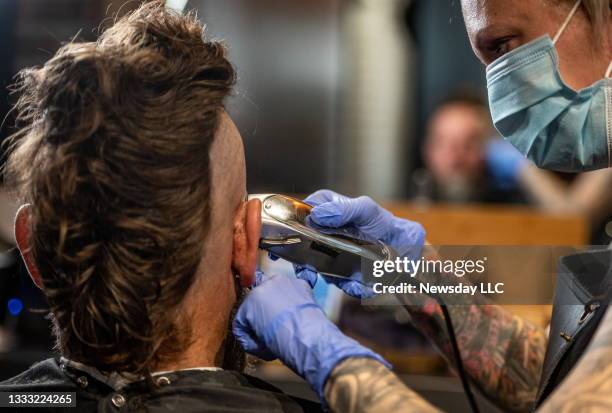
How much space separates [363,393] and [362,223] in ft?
1.40

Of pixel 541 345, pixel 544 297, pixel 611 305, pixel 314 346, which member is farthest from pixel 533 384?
pixel 314 346

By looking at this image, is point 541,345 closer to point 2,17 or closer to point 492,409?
point 492,409

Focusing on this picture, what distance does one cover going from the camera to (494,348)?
5.59 feet

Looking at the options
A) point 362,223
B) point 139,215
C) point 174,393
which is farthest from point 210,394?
point 362,223

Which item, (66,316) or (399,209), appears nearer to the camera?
(66,316)

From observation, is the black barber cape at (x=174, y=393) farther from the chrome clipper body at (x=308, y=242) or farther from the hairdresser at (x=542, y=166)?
the chrome clipper body at (x=308, y=242)

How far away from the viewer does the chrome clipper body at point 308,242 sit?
1354mm

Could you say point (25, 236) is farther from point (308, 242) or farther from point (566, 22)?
point (566, 22)

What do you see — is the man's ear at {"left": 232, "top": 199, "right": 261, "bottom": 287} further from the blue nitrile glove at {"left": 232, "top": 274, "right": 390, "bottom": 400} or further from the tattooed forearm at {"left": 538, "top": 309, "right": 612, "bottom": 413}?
the tattooed forearm at {"left": 538, "top": 309, "right": 612, "bottom": 413}

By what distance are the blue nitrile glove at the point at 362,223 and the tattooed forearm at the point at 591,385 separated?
45 centimetres

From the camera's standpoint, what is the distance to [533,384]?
5.55ft

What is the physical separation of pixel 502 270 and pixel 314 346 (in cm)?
43

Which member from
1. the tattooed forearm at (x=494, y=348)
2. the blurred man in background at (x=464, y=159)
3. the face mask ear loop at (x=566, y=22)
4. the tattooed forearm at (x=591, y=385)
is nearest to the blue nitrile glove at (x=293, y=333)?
the tattooed forearm at (x=591, y=385)

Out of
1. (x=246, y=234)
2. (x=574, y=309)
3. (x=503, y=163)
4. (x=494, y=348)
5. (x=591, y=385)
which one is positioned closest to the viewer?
(x=591, y=385)
